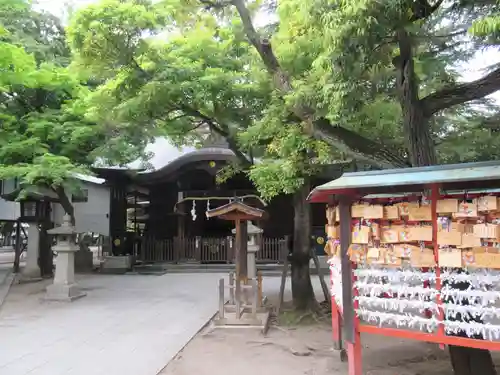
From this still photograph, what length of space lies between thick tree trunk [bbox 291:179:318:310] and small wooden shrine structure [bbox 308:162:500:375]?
17.0 ft

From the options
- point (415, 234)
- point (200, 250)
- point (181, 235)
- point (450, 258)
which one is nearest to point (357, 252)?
point (415, 234)

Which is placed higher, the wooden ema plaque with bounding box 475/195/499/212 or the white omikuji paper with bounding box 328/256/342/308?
the wooden ema plaque with bounding box 475/195/499/212

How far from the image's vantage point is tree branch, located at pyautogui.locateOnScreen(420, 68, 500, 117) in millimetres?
5570

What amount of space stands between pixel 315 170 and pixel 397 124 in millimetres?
1783

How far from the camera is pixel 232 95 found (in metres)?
10.1

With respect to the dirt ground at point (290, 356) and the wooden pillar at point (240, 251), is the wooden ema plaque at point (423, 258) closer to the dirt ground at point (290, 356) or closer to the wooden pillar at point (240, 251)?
the dirt ground at point (290, 356)

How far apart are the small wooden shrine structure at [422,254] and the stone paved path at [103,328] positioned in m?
3.33

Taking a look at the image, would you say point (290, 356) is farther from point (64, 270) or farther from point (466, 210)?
point (64, 270)

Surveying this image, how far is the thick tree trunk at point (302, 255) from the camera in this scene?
34.3 ft

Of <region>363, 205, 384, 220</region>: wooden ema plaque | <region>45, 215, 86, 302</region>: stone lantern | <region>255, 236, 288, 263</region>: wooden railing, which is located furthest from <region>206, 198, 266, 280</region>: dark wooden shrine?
<region>255, 236, 288, 263</region>: wooden railing

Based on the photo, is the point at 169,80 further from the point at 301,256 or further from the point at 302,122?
the point at 301,256

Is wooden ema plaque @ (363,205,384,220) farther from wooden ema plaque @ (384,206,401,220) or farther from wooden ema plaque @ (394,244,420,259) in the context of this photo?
wooden ema plaque @ (394,244,420,259)

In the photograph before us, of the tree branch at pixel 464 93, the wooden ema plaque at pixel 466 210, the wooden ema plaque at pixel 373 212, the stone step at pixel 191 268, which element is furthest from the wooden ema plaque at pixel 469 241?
the stone step at pixel 191 268

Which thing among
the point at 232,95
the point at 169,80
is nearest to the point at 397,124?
the point at 232,95
